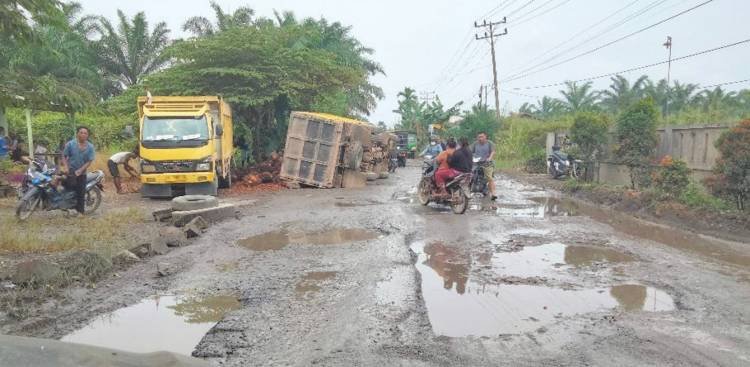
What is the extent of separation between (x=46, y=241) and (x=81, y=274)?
2.00 meters

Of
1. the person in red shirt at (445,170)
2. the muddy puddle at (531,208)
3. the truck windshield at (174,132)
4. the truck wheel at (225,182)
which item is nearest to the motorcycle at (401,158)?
the truck wheel at (225,182)

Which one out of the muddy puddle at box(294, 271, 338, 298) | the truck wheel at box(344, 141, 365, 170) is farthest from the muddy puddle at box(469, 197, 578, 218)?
the muddy puddle at box(294, 271, 338, 298)

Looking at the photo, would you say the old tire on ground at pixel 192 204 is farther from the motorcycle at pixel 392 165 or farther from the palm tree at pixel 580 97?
the palm tree at pixel 580 97

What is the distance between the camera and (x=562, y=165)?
20250mm

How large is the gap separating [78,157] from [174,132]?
14.8 feet

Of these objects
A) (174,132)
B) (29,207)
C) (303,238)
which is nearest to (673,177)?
(303,238)

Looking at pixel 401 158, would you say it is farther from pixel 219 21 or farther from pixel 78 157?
pixel 78 157

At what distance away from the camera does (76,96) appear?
5.78 meters

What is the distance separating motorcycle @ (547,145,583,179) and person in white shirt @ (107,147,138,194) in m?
13.4

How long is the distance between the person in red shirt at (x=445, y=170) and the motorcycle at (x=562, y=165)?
743cm

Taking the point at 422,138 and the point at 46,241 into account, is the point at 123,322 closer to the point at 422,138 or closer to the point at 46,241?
the point at 46,241

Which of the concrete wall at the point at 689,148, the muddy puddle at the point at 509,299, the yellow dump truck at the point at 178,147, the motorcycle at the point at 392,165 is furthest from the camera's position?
the motorcycle at the point at 392,165

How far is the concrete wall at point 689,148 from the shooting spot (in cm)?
1218

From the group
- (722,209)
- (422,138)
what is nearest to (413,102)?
(422,138)
